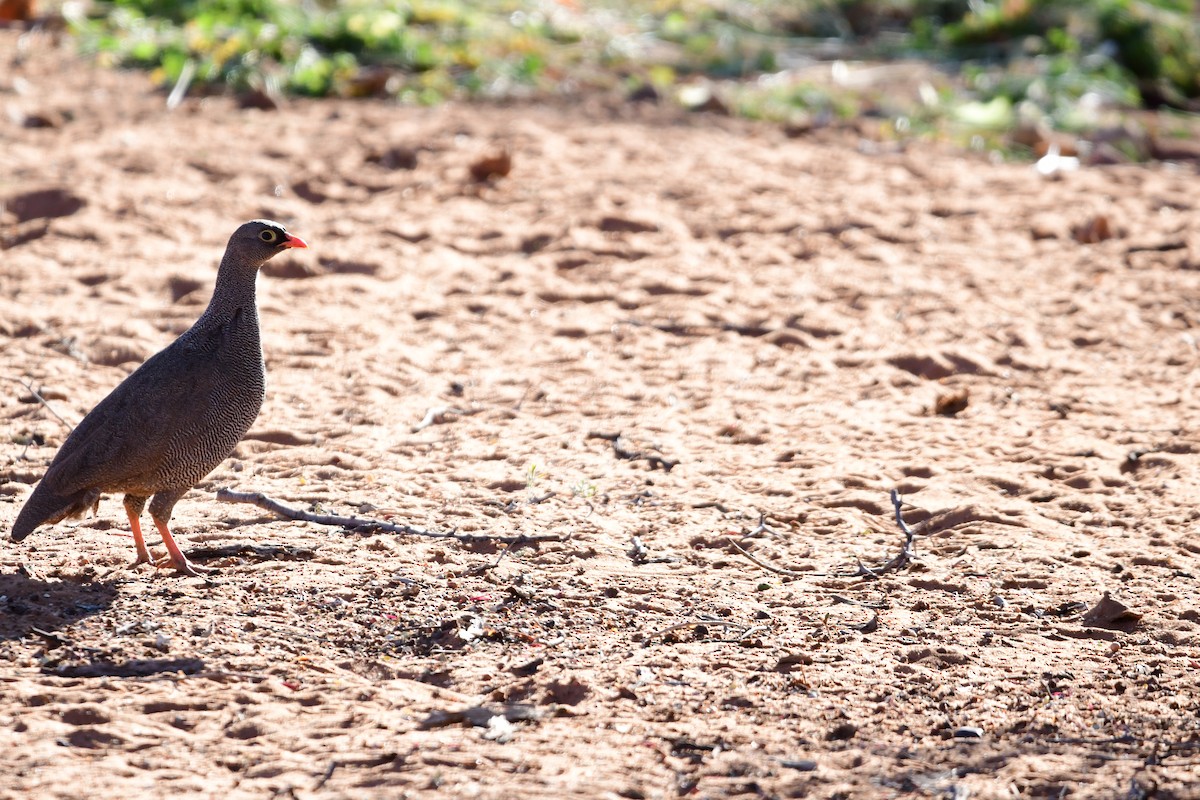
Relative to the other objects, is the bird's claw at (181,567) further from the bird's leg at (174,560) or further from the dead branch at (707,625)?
the dead branch at (707,625)

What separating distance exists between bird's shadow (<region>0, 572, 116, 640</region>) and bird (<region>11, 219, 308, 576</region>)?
0.64 feet

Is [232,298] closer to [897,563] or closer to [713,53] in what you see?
[897,563]

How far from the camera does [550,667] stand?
4.13 meters

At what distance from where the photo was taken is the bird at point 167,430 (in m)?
4.56

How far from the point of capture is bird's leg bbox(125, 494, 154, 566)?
4.71 m

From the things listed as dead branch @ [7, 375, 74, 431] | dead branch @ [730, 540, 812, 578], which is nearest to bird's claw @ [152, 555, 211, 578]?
dead branch @ [7, 375, 74, 431]

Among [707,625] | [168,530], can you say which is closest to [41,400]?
[168,530]

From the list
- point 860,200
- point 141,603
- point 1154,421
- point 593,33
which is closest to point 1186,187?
point 860,200

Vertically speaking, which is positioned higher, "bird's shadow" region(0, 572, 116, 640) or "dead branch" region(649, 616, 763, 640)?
"bird's shadow" region(0, 572, 116, 640)

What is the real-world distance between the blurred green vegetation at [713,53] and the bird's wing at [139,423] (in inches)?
245

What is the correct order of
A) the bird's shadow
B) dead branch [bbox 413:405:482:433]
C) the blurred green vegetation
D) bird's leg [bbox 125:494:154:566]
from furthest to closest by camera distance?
the blurred green vegetation
dead branch [bbox 413:405:482:433]
bird's leg [bbox 125:494:154:566]
the bird's shadow

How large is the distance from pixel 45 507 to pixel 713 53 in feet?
31.3

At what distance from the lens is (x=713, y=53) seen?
12.9 metres

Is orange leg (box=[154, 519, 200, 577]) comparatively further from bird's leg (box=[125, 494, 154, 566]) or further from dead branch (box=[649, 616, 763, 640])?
dead branch (box=[649, 616, 763, 640])
